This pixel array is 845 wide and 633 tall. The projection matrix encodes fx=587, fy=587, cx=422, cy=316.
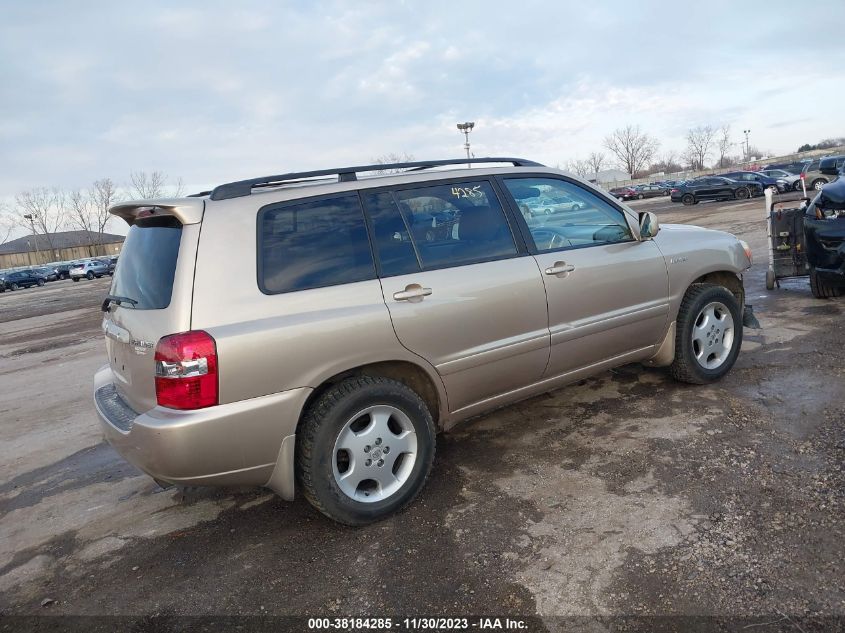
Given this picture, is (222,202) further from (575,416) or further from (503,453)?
(575,416)

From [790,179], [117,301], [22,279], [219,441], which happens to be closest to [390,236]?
[219,441]

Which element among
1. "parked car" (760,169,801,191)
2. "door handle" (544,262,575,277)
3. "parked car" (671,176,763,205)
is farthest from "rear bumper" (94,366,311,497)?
"parked car" (760,169,801,191)

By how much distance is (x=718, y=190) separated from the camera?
31734 millimetres

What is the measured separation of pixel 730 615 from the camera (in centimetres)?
214

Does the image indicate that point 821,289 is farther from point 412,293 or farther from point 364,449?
point 364,449

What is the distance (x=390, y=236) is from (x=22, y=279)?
51760 mm

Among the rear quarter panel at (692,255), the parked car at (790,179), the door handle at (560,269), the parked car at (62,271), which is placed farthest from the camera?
the parked car at (62,271)

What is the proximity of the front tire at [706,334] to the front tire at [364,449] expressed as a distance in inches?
85.7

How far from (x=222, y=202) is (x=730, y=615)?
276 cm

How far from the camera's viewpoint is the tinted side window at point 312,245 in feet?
9.30

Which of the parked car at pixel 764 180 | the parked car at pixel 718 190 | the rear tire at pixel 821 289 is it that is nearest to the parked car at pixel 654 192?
the parked car at pixel 718 190

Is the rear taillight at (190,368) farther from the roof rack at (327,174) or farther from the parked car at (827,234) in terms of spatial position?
the parked car at (827,234)

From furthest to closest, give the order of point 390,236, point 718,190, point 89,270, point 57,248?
point 57,248, point 89,270, point 718,190, point 390,236

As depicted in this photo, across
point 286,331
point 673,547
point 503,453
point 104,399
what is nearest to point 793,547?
point 673,547
